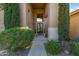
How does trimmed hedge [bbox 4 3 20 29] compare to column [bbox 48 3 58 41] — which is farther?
column [bbox 48 3 58 41]

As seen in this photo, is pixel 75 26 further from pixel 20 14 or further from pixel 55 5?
pixel 20 14

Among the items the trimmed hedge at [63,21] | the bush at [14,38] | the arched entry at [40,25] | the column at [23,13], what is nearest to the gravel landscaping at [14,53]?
the bush at [14,38]

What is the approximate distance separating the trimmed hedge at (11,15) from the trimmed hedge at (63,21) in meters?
2.80

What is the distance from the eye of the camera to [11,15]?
11555 millimetres

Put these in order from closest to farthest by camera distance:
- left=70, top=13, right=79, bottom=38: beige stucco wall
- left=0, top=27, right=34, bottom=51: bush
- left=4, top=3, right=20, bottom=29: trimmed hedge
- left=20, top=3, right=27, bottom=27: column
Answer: left=0, top=27, right=34, bottom=51: bush < left=4, top=3, right=20, bottom=29: trimmed hedge < left=20, top=3, right=27, bottom=27: column < left=70, top=13, right=79, bottom=38: beige stucco wall

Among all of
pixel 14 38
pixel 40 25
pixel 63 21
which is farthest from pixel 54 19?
pixel 40 25

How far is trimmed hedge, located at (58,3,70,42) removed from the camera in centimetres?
1163

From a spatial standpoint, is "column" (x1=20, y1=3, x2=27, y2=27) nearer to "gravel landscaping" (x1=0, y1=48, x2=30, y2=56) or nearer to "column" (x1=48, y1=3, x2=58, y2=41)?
"column" (x1=48, y1=3, x2=58, y2=41)

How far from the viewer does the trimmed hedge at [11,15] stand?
11.5 metres

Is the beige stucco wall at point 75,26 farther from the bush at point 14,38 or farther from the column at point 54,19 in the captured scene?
the bush at point 14,38

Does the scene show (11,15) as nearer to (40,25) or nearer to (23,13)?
(23,13)

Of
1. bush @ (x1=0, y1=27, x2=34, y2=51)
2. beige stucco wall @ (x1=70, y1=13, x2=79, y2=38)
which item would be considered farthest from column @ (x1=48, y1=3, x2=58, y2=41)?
bush @ (x1=0, y1=27, x2=34, y2=51)

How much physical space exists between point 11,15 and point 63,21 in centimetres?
336

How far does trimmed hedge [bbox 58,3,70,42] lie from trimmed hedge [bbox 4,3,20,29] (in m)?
2.80
